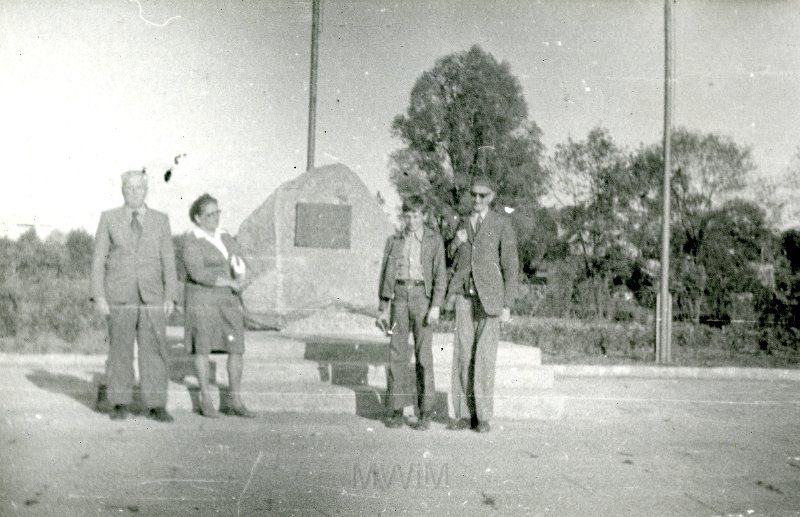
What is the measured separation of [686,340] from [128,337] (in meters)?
11.3

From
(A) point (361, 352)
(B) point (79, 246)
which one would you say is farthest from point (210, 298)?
(B) point (79, 246)

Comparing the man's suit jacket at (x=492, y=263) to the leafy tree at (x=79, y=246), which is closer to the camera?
the man's suit jacket at (x=492, y=263)

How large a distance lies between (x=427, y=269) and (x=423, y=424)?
3.90 feet

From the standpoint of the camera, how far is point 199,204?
5.79 m

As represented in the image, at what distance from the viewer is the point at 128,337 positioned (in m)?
5.58

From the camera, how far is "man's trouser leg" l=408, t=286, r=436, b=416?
19.3 ft

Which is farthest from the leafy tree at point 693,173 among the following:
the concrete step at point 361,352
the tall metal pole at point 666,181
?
the concrete step at point 361,352

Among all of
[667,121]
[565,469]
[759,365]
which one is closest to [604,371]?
[759,365]

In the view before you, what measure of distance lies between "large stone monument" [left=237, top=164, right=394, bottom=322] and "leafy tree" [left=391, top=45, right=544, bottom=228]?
3.88 meters

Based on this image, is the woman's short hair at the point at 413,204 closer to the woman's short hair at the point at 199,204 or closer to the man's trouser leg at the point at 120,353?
the woman's short hair at the point at 199,204

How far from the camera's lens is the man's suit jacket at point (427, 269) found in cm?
597

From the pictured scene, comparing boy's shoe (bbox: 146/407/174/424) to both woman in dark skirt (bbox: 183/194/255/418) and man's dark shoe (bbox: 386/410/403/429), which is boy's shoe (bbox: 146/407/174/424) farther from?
man's dark shoe (bbox: 386/410/403/429)

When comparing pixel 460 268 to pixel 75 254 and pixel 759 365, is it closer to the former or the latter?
pixel 75 254

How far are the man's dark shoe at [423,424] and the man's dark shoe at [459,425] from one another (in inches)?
6.2
